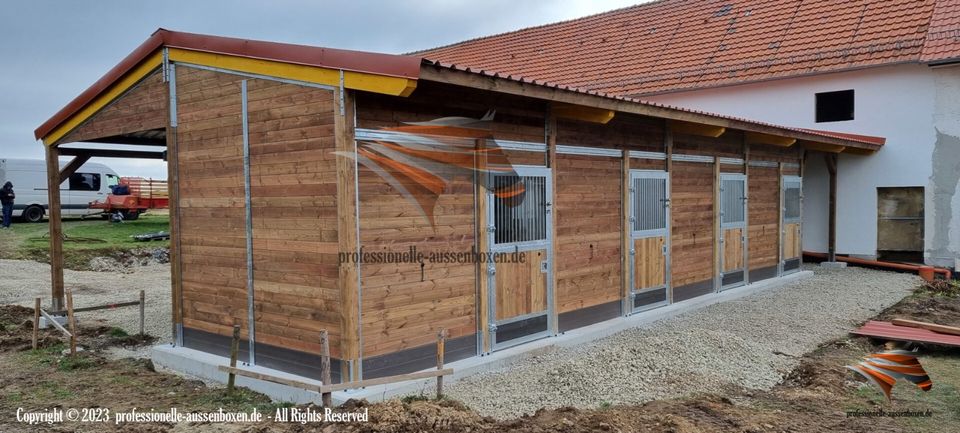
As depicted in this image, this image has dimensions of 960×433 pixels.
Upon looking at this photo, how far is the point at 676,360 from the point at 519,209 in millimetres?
2195

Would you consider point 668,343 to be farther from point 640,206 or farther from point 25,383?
point 25,383

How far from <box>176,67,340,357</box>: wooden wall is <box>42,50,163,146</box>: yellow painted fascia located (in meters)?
0.59

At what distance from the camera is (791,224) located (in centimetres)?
1305

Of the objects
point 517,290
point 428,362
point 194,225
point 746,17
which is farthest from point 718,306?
point 746,17

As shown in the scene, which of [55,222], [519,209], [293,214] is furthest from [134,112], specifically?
[519,209]

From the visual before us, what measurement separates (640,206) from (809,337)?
258cm

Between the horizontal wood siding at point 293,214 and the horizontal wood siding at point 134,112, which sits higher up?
the horizontal wood siding at point 134,112

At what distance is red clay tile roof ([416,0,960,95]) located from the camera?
14.5 meters

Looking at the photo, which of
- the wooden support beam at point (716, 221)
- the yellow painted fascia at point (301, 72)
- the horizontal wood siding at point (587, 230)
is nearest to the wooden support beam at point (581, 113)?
the horizontal wood siding at point (587, 230)

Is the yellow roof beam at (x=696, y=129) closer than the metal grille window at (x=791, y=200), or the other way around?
the yellow roof beam at (x=696, y=129)

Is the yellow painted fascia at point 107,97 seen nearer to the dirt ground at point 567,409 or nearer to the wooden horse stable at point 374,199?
the wooden horse stable at point 374,199

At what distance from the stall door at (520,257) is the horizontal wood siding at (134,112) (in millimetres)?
3740

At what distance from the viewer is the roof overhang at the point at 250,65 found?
16.9 feet

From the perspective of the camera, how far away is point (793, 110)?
51.8 ft
